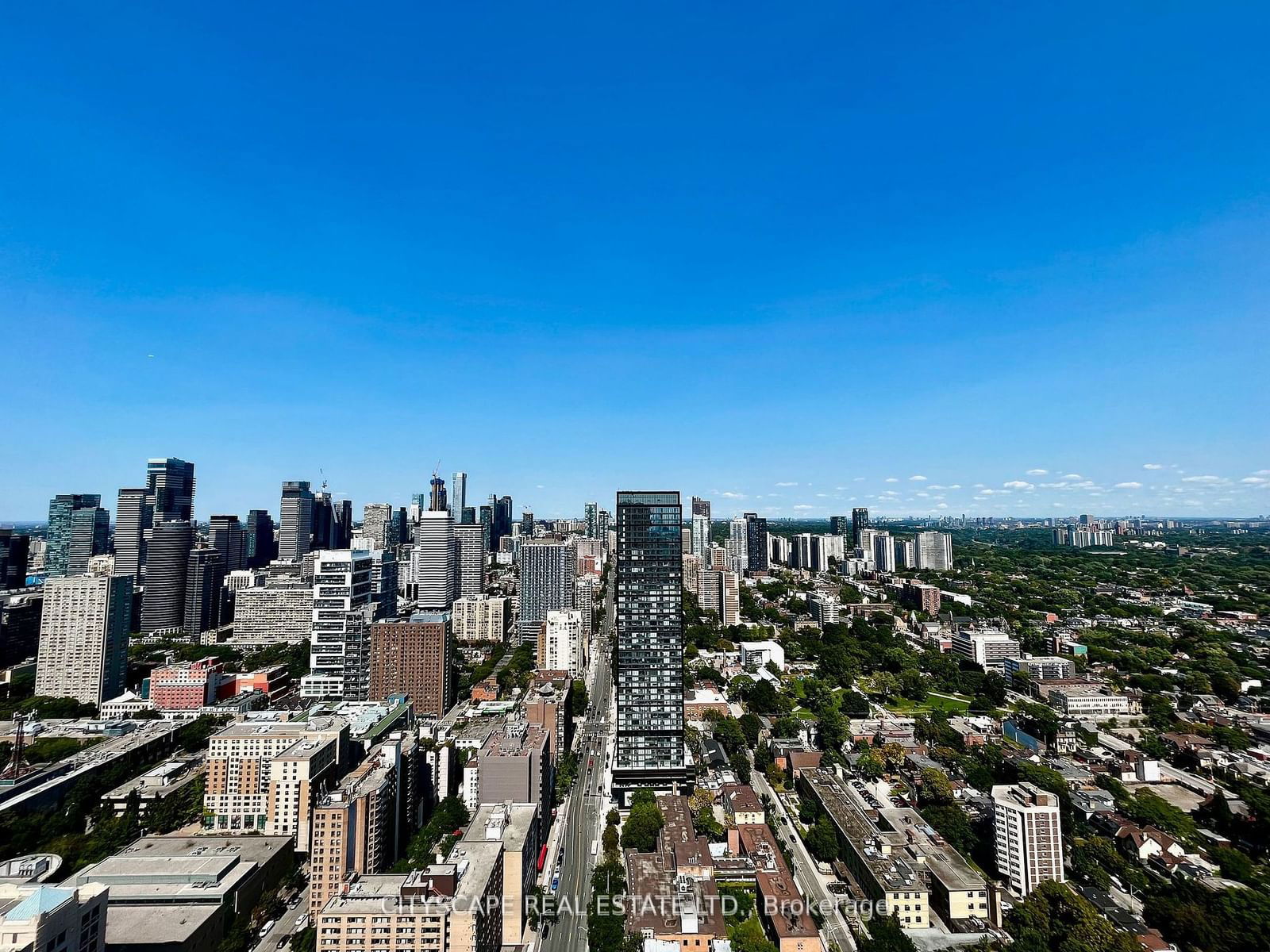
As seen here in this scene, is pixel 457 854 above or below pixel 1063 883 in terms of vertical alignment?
above

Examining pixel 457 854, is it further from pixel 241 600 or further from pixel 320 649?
pixel 241 600

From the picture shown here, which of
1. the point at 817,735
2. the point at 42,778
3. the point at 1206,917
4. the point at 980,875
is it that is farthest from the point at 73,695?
the point at 1206,917

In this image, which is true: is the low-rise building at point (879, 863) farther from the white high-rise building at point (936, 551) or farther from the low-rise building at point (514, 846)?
the white high-rise building at point (936, 551)

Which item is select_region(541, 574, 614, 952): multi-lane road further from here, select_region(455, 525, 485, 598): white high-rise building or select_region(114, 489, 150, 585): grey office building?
select_region(114, 489, 150, 585): grey office building

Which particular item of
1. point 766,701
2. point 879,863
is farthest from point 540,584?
point 879,863

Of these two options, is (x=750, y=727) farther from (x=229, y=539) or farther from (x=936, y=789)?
(x=229, y=539)

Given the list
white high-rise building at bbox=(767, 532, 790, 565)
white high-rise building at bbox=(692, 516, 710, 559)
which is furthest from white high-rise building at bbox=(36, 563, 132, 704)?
white high-rise building at bbox=(767, 532, 790, 565)
